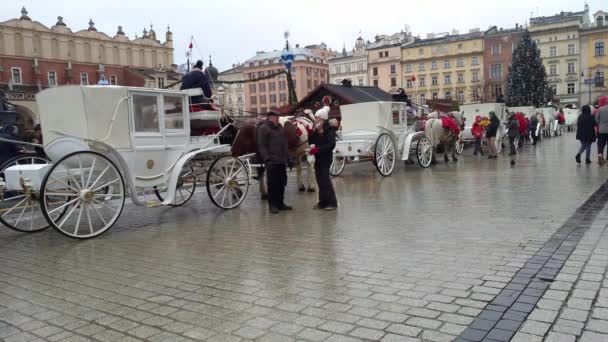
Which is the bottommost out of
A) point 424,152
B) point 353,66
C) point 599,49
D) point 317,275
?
point 317,275

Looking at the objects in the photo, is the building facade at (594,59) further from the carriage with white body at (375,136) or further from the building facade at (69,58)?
the carriage with white body at (375,136)

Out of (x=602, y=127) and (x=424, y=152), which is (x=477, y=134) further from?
(x=602, y=127)

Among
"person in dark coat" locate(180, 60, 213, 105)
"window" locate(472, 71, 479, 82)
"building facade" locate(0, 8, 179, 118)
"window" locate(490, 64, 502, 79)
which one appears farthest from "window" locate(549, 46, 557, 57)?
"person in dark coat" locate(180, 60, 213, 105)

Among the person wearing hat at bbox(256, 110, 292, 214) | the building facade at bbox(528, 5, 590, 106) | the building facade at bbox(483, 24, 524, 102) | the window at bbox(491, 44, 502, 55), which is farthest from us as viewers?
the window at bbox(491, 44, 502, 55)

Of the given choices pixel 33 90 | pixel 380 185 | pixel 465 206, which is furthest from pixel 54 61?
pixel 465 206

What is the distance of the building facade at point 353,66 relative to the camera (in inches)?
4195

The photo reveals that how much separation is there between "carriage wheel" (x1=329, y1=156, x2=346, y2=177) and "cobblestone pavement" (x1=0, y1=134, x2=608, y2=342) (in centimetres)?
568

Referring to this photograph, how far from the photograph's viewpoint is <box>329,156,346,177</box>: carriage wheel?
48.0 ft

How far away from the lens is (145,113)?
8.00 metres

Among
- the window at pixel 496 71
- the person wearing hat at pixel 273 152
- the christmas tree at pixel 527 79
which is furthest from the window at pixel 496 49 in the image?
the person wearing hat at pixel 273 152

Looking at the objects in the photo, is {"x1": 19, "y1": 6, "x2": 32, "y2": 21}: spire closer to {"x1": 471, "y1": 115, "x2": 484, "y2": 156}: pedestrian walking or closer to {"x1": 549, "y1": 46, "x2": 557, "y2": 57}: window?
{"x1": 471, "y1": 115, "x2": 484, "y2": 156}: pedestrian walking

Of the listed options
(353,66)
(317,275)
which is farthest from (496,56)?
(317,275)

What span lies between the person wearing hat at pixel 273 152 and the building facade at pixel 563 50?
3223 inches

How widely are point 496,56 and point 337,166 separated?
8163cm
